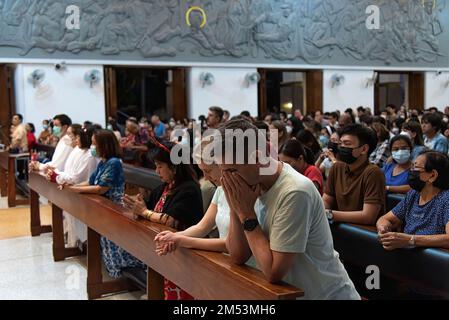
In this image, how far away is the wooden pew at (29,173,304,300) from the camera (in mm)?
2041

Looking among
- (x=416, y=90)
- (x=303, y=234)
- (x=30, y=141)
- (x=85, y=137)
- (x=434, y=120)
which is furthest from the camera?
(x=416, y=90)

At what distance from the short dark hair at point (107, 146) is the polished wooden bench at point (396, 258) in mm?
2334

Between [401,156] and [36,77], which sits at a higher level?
[36,77]

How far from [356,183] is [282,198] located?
1715 millimetres

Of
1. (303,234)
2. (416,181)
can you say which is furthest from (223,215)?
(416,181)

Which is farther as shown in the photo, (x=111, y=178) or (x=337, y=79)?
(x=337, y=79)

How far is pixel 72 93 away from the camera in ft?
47.6

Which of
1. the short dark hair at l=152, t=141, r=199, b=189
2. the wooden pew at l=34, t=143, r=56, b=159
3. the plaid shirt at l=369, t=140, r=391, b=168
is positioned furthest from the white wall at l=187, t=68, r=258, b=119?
the short dark hair at l=152, t=141, r=199, b=189

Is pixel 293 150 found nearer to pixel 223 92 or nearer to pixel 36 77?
pixel 36 77

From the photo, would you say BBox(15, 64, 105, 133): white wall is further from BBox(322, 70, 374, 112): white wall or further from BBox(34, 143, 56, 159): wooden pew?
BBox(322, 70, 374, 112): white wall

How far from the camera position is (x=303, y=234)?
6.13 ft

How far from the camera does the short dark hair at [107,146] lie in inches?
183

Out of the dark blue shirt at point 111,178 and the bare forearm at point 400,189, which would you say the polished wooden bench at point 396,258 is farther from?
the dark blue shirt at point 111,178

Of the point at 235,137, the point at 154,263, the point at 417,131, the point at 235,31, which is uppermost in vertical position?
the point at 235,31
